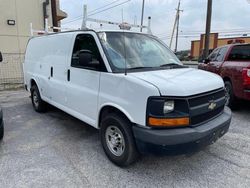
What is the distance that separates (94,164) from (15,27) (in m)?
10.4

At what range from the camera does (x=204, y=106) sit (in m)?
2.96

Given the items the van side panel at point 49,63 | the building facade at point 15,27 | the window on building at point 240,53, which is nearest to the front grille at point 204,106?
the van side panel at point 49,63

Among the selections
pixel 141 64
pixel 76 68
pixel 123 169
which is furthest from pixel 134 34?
pixel 123 169

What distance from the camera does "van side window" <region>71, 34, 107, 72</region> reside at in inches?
135

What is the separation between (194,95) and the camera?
2.81 m

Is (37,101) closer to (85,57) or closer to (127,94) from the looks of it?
(85,57)

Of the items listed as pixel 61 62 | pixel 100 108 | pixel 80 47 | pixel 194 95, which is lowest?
pixel 100 108

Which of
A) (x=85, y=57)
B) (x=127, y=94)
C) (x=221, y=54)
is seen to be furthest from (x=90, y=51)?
(x=221, y=54)

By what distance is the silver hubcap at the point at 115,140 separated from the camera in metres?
3.21

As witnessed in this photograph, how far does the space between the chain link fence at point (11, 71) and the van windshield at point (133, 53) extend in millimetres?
8491

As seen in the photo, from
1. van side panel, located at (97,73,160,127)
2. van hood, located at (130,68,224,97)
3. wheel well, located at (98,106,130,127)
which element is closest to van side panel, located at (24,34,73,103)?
wheel well, located at (98,106,130,127)

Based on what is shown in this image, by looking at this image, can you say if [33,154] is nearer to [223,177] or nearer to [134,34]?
[134,34]

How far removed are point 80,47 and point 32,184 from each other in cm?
227

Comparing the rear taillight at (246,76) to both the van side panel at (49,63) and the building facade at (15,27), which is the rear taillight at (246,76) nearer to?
the van side panel at (49,63)
